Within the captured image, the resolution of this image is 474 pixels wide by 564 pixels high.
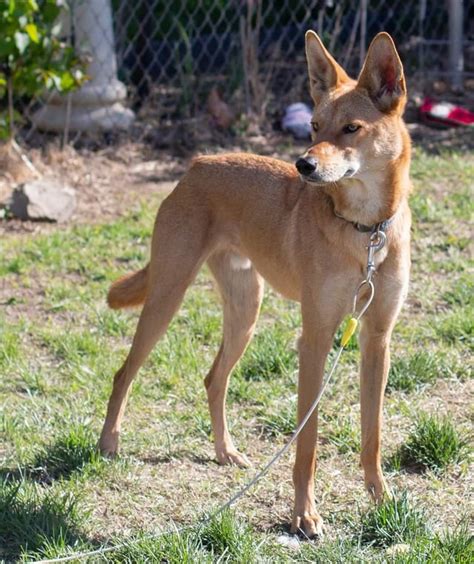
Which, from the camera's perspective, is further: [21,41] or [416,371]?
[21,41]

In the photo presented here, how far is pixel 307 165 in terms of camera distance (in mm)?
3578

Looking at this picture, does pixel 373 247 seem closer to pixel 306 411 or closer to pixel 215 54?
pixel 306 411

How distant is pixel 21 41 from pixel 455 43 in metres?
4.77

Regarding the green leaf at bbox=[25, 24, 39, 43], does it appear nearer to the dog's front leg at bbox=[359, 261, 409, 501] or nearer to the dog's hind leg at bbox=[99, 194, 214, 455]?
the dog's hind leg at bbox=[99, 194, 214, 455]

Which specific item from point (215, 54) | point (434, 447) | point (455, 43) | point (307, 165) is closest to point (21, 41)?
point (215, 54)

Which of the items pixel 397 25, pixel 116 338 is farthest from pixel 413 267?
pixel 397 25

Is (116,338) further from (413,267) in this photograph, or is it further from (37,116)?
(37,116)

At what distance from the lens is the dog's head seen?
370 cm

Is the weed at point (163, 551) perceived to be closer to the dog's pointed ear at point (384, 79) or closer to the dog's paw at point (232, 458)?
the dog's paw at point (232, 458)

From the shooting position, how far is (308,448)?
388 cm

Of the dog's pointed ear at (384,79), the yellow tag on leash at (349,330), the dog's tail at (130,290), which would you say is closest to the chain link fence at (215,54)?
the dog's tail at (130,290)

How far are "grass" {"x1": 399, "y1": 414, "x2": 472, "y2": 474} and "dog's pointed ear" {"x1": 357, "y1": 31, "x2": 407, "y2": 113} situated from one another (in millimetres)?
1375

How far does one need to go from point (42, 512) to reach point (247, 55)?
611cm

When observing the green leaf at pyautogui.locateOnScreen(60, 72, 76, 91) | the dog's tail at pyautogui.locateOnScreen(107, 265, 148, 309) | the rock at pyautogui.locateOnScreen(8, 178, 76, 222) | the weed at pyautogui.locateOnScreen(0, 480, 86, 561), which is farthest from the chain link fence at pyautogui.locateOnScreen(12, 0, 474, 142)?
the weed at pyautogui.locateOnScreen(0, 480, 86, 561)
